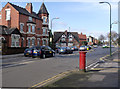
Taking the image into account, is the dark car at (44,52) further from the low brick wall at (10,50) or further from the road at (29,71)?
the low brick wall at (10,50)

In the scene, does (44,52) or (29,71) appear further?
(44,52)

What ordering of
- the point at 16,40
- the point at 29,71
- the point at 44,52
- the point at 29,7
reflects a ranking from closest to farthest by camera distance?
1. the point at 29,71
2. the point at 44,52
3. the point at 16,40
4. the point at 29,7

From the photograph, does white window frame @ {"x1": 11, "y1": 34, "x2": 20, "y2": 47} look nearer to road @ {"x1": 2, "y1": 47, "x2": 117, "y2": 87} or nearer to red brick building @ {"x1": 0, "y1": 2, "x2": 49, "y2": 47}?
red brick building @ {"x1": 0, "y1": 2, "x2": 49, "y2": 47}

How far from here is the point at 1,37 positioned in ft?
117

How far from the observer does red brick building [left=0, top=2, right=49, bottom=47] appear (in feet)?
122

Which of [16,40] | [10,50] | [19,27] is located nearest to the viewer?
[10,50]

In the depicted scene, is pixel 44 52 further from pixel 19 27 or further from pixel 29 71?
pixel 19 27

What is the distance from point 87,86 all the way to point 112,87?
37.5 inches

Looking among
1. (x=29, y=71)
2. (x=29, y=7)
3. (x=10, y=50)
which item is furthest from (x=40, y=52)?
(x=29, y=7)

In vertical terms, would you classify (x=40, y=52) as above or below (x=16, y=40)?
below

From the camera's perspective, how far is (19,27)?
39781mm

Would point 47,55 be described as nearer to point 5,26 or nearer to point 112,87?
point 112,87

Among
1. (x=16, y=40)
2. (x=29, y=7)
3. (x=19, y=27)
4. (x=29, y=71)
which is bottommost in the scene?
(x=29, y=71)

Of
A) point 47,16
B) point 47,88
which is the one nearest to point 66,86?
point 47,88
